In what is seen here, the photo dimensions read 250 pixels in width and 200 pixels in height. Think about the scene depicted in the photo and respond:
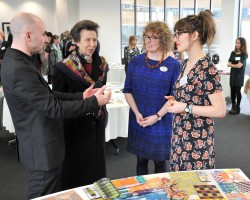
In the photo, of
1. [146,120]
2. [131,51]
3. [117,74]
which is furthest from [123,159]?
[117,74]

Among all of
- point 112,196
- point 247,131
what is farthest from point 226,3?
point 112,196

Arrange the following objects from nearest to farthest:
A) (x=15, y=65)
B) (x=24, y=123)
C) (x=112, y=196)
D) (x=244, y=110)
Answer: (x=112, y=196) < (x=15, y=65) < (x=24, y=123) < (x=244, y=110)

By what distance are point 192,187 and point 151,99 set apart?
875 mm

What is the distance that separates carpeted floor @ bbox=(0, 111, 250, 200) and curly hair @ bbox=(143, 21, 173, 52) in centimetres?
151

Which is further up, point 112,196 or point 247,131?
point 112,196

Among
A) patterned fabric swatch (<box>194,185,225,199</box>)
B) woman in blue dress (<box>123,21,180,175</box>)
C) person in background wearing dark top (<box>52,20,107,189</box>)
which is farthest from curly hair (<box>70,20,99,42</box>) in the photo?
patterned fabric swatch (<box>194,185,225,199</box>)

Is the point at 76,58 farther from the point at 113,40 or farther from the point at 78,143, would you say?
the point at 113,40

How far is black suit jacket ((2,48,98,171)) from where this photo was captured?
1400mm

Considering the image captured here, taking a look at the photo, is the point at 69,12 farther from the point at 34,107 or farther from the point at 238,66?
the point at 34,107

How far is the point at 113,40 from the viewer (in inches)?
353

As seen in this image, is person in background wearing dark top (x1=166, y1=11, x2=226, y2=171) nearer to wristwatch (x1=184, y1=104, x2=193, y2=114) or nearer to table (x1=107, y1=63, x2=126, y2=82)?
wristwatch (x1=184, y1=104, x2=193, y2=114)

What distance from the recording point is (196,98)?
1633 mm

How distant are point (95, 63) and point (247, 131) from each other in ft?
10.7

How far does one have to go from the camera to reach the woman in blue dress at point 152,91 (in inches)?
81.6
